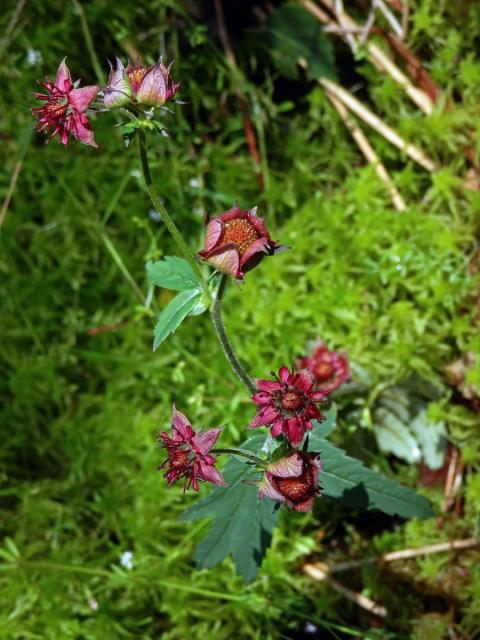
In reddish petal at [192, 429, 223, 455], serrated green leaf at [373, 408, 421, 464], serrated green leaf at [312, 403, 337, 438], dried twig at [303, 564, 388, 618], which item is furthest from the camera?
serrated green leaf at [373, 408, 421, 464]

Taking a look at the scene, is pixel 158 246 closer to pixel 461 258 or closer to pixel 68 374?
pixel 68 374

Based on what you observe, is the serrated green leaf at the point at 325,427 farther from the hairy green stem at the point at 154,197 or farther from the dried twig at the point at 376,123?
the dried twig at the point at 376,123

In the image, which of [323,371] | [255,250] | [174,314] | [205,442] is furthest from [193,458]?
[323,371]

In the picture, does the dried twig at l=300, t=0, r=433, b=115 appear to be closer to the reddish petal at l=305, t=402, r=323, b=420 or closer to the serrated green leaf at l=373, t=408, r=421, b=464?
the serrated green leaf at l=373, t=408, r=421, b=464

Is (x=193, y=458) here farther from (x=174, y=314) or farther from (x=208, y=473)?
(x=174, y=314)

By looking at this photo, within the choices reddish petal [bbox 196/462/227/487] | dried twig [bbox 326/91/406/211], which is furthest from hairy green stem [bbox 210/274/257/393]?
dried twig [bbox 326/91/406/211]

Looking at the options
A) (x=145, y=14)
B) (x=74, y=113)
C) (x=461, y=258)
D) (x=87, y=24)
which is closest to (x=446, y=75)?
(x=461, y=258)
